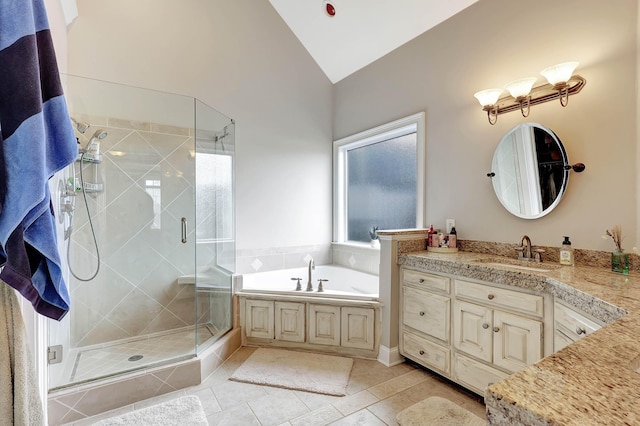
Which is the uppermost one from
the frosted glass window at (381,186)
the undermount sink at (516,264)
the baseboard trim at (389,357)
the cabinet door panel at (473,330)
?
the frosted glass window at (381,186)

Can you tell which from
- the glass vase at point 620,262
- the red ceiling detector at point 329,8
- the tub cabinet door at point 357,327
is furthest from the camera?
the red ceiling detector at point 329,8

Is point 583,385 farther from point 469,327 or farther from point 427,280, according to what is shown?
point 427,280

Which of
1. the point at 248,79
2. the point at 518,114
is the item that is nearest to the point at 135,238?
the point at 248,79

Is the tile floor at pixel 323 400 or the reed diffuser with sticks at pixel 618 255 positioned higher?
the reed diffuser with sticks at pixel 618 255

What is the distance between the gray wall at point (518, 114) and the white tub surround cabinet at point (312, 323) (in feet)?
3.47

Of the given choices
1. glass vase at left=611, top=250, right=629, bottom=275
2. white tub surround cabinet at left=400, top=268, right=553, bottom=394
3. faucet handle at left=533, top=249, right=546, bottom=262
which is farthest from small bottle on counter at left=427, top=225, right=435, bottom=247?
glass vase at left=611, top=250, right=629, bottom=275

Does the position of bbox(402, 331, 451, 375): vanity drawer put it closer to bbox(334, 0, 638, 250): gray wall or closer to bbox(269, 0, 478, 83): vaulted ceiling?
bbox(334, 0, 638, 250): gray wall

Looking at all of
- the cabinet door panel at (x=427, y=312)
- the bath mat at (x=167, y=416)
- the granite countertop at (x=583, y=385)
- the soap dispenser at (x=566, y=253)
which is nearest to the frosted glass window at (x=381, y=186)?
the cabinet door panel at (x=427, y=312)

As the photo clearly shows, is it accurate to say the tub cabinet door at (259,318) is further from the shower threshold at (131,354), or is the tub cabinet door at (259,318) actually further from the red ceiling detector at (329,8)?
the red ceiling detector at (329,8)

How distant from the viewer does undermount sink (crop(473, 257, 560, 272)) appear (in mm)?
1839

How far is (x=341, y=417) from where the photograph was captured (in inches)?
71.2

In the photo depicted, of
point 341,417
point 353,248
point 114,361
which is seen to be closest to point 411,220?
point 353,248

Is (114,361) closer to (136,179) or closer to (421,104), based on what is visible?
(136,179)

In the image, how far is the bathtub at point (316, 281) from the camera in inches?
109
